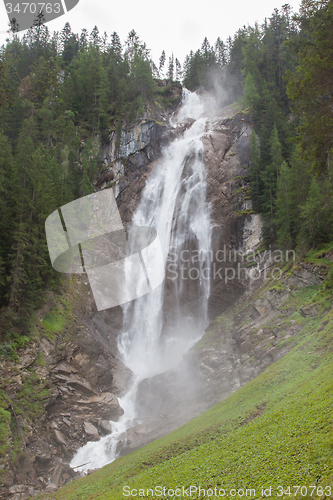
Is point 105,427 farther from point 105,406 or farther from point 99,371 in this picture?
point 99,371

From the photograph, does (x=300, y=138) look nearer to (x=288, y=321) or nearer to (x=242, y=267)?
(x=288, y=321)

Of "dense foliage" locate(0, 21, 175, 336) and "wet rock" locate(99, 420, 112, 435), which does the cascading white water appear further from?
"dense foliage" locate(0, 21, 175, 336)

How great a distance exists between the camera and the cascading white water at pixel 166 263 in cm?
2745

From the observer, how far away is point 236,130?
45.6 metres

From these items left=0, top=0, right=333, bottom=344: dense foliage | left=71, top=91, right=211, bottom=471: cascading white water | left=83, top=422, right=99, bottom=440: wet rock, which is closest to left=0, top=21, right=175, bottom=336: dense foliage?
left=0, top=0, right=333, bottom=344: dense foliage

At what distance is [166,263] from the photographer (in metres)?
38.1

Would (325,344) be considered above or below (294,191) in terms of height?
below

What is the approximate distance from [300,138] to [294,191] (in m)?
17.8

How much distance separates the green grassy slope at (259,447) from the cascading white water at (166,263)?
282 inches

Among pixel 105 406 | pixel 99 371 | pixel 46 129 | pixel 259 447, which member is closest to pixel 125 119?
pixel 46 129

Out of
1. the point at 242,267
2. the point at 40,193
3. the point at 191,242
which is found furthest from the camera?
the point at 191,242

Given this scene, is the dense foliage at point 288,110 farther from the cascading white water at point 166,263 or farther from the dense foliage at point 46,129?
the dense foliage at point 46,129

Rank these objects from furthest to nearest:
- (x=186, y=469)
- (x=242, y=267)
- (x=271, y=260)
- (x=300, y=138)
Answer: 1. (x=242, y=267)
2. (x=271, y=260)
3. (x=300, y=138)
4. (x=186, y=469)

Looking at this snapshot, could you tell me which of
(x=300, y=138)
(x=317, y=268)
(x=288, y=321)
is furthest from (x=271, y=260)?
(x=300, y=138)
